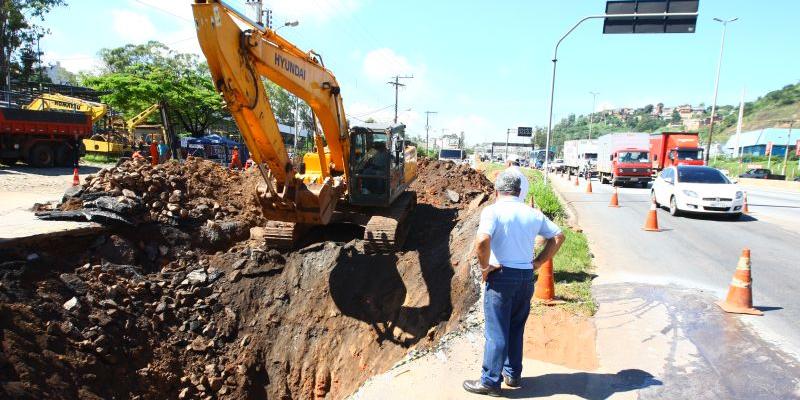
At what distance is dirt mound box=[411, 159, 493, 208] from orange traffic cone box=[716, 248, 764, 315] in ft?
27.4

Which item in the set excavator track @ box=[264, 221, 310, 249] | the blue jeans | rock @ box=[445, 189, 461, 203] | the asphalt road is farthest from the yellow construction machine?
the blue jeans

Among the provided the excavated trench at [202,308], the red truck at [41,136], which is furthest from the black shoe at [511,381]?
the red truck at [41,136]

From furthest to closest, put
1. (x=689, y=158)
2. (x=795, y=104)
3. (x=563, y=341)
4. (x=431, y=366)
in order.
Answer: (x=795, y=104), (x=689, y=158), (x=563, y=341), (x=431, y=366)

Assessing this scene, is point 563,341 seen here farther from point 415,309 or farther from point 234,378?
point 234,378

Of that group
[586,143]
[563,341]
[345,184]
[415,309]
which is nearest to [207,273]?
[345,184]

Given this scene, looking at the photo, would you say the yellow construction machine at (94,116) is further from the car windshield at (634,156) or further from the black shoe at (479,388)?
the black shoe at (479,388)

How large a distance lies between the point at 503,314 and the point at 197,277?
679cm

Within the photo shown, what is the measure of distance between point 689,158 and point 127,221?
83.3ft

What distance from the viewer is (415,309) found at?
7.82 meters

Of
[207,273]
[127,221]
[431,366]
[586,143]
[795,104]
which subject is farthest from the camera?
[795,104]

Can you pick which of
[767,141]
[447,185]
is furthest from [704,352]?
[767,141]

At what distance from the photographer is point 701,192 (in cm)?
1228

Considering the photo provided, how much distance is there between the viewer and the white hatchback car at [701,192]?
39.8 feet

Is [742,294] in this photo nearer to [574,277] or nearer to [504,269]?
[574,277]
